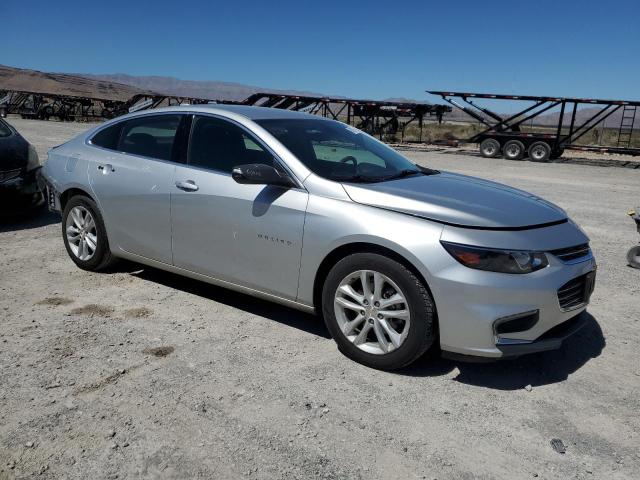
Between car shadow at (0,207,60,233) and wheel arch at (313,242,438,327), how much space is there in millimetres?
4981


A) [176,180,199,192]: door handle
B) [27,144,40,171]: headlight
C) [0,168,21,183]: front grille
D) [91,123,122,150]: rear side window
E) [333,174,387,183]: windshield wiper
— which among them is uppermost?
[91,123,122,150]: rear side window

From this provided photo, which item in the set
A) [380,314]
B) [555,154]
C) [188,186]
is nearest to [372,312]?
[380,314]

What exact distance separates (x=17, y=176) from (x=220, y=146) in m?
3.99

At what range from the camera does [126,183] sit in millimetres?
4816

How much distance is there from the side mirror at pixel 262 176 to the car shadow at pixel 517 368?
1.48m

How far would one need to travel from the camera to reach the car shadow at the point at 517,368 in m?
A: 3.59

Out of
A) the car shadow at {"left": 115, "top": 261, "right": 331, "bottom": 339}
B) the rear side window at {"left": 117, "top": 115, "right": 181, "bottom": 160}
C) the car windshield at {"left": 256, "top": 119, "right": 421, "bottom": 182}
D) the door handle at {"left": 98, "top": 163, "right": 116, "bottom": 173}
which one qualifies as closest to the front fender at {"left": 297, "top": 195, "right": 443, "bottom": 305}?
the car windshield at {"left": 256, "top": 119, "right": 421, "bottom": 182}

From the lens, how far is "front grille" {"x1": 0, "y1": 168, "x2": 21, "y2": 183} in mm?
6914

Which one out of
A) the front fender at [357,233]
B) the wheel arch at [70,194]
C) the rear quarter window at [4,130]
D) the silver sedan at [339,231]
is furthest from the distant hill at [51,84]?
the front fender at [357,233]

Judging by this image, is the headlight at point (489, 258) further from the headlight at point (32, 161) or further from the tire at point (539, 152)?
the tire at point (539, 152)

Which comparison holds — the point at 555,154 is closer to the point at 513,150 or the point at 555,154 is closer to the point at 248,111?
the point at 513,150

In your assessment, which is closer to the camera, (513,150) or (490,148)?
(513,150)

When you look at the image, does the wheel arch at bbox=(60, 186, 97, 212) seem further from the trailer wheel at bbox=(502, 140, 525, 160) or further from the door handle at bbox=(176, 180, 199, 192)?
the trailer wheel at bbox=(502, 140, 525, 160)

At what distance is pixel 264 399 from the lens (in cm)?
325
